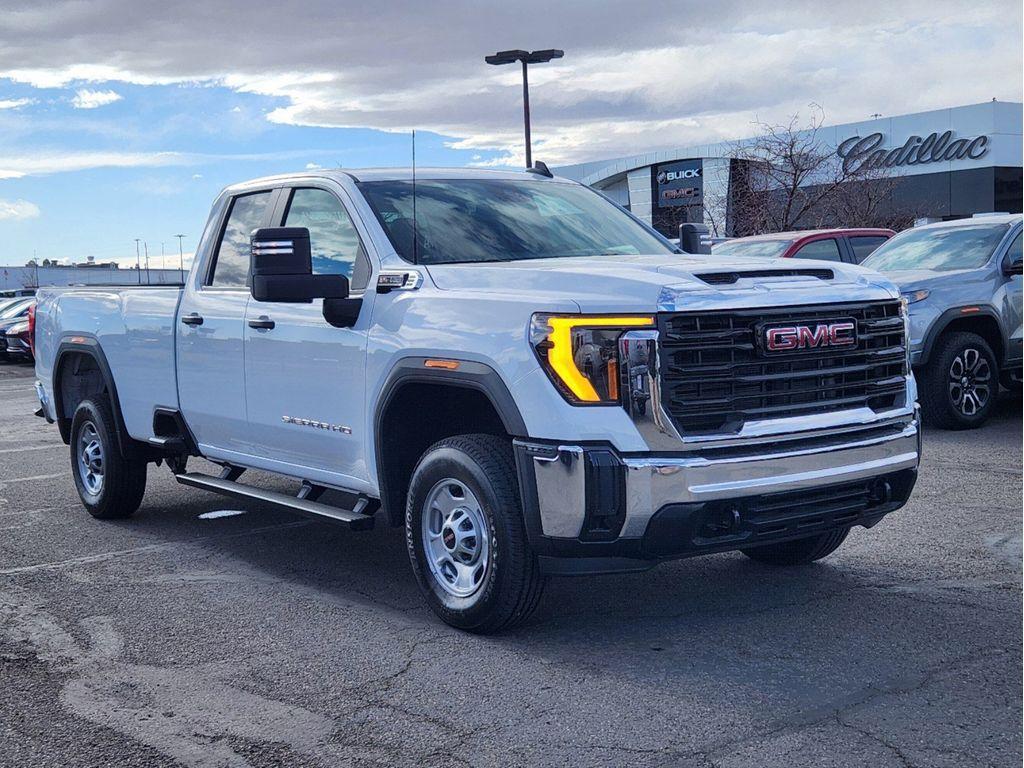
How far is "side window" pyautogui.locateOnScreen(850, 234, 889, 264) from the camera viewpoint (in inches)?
555

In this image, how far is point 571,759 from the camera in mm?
3934

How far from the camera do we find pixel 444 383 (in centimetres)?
521

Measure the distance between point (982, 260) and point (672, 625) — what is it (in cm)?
746

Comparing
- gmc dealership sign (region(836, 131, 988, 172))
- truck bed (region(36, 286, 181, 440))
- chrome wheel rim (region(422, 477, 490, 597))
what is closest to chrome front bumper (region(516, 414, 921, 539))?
chrome wheel rim (region(422, 477, 490, 597))

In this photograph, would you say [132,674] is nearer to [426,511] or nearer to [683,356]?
[426,511]

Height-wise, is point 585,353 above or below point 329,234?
below

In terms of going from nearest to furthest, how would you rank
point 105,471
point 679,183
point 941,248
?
1. point 105,471
2. point 941,248
3. point 679,183

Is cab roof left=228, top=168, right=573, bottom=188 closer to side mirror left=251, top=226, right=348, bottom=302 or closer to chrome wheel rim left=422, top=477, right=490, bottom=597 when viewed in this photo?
side mirror left=251, top=226, right=348, bottom=302

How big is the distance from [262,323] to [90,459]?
270 centimetres

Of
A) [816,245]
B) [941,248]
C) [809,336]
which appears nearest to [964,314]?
[941,248]

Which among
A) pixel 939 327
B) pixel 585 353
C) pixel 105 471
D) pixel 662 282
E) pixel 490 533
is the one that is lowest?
pixel 105 471

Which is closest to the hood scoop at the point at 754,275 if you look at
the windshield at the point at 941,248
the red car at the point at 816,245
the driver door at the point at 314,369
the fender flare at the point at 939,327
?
the driver door at the point at 314,369

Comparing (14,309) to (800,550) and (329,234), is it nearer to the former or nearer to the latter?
(329,234)

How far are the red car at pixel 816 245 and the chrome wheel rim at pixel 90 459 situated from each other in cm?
724
